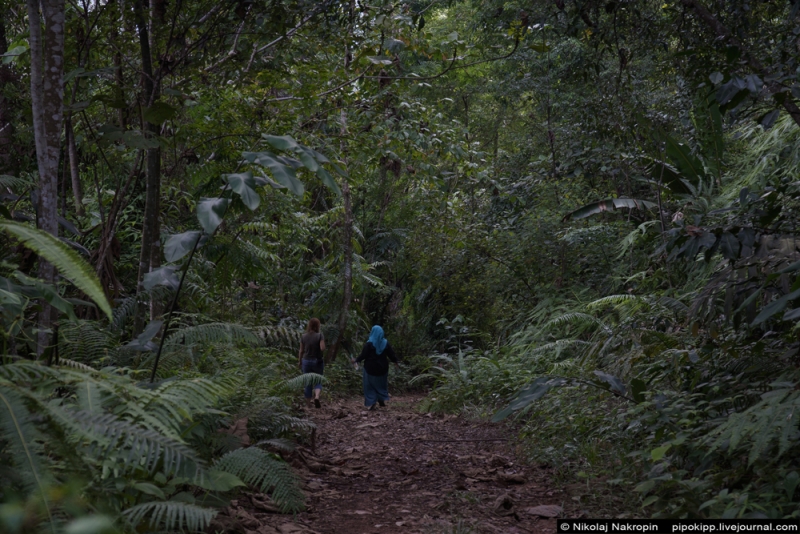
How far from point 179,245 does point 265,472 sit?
Result: 1473 millimetres

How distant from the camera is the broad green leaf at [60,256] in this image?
2229 millimetres

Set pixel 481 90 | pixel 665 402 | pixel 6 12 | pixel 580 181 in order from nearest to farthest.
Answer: pixel 665 402 → pixel 6 12 → pixel 580 181 → pixel 481 90

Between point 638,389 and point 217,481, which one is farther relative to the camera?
point 638,389

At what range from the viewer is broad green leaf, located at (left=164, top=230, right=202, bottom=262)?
3.21 m

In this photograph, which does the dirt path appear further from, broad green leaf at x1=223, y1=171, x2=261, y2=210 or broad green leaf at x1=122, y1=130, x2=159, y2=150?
broad green leaf at x1=122, y1=130, x2=159, y2=150

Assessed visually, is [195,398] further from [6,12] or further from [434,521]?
[6,12]

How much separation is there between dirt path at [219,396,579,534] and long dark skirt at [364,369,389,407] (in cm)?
339

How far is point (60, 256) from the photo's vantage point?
2.31 meters

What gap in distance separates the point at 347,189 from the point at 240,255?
19.1 feet

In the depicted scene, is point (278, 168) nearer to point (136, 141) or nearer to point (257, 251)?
point (136, 141)

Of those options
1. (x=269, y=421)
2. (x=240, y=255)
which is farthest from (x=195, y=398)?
(x=240, y=255)

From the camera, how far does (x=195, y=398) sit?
3.14 m

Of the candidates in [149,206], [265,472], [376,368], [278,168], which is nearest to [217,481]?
[265,472]

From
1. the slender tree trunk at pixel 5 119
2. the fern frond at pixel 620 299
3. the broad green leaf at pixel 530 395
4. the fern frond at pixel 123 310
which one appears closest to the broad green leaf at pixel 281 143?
the broad green leaf at pixel 530 395
